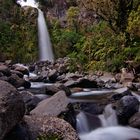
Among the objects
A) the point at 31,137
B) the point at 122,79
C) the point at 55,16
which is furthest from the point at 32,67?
the point at 31,137

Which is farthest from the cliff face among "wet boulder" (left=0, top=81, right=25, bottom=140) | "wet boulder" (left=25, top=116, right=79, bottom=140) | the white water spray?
"wet boulder" (left=0, top=81, right=25, bottom=140)

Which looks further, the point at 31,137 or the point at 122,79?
the point at 122,79

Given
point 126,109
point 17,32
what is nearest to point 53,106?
point 126,109

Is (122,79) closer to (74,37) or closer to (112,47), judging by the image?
(112,47)

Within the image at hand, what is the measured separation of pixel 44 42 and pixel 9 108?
93.0 feet

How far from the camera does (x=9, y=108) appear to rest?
6777 millimetres

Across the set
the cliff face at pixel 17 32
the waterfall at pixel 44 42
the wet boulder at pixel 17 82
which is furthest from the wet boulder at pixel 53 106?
the waterfall at pixel 44 42

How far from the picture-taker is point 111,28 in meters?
21.7

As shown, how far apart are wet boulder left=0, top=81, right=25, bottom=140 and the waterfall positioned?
25978 mm

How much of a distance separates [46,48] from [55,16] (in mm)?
7300

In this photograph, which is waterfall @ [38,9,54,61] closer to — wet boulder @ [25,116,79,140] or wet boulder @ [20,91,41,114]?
wet boulder @ [20,91,41,114]

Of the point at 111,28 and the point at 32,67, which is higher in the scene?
the point at 111,28

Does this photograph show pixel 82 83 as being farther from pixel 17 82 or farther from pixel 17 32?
pixel 17 32

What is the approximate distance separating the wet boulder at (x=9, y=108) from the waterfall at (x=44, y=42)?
26.0 meters
